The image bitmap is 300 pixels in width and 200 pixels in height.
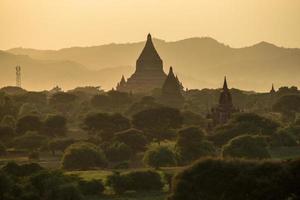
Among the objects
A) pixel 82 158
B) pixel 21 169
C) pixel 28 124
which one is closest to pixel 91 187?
pixel 21 169

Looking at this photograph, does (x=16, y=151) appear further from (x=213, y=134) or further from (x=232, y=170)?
(x=232, y=170)

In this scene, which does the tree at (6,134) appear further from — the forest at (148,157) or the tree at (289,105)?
the tree at (289,105)

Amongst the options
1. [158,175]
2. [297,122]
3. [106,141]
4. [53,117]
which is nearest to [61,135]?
[53,117]

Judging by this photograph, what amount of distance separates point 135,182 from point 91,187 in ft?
15.8

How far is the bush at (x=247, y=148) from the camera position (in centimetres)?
10769

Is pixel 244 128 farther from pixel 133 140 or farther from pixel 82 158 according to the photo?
pixel 82 158

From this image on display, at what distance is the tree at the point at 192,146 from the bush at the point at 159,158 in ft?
10.9

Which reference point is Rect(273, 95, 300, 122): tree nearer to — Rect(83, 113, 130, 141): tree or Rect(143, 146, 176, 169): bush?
Rect(83, 113, 130, 141): tree

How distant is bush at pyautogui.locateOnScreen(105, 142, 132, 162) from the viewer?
115688 mm

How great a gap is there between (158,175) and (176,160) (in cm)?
1669

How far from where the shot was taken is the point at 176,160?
365 ft

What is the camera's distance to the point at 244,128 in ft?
433

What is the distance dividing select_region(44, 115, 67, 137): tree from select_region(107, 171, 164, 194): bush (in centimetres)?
4829

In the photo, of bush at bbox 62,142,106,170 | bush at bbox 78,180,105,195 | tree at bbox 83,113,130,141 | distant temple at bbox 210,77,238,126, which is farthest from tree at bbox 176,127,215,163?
distant temple at bbox 210,77,238,126
